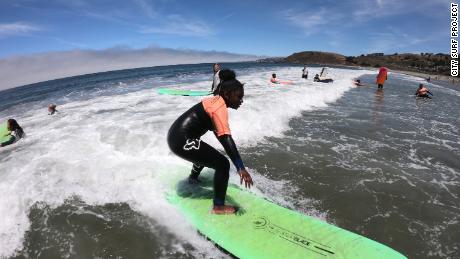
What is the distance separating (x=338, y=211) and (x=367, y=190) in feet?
3.83

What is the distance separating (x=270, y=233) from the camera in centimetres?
412

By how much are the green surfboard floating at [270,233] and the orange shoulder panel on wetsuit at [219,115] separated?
1.36 m

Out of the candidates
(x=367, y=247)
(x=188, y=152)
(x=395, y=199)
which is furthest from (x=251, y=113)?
(x=367, y=247)

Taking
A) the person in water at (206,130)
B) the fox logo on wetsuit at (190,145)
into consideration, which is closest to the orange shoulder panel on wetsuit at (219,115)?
the person in water at (206,130)

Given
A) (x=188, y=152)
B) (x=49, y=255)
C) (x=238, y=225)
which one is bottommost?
(x=49, y=255)

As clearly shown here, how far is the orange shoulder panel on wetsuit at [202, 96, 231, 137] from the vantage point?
3955 mm

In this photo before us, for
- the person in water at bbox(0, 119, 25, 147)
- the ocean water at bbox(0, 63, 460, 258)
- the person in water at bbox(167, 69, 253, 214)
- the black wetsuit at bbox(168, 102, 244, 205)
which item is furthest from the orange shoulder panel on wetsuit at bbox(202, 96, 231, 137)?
the person in water at bbox(0, 119, 25, 147)

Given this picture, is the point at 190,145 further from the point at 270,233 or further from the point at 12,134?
the point at 12,134

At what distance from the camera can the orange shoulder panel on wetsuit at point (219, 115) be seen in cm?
396

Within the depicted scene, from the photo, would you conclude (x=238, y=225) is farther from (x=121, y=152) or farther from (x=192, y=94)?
(x=192, y=94)

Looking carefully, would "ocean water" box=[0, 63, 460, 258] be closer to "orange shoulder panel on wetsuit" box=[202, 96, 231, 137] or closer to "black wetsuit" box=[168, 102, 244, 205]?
"black wetsuit" box=[168, 102, 244, 205]

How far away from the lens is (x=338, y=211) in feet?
17.3

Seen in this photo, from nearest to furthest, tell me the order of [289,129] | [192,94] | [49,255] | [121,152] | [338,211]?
[49,255] < [338,211] < [121,152] < [289,129] < [192,94]

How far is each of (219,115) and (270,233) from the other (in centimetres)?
171
